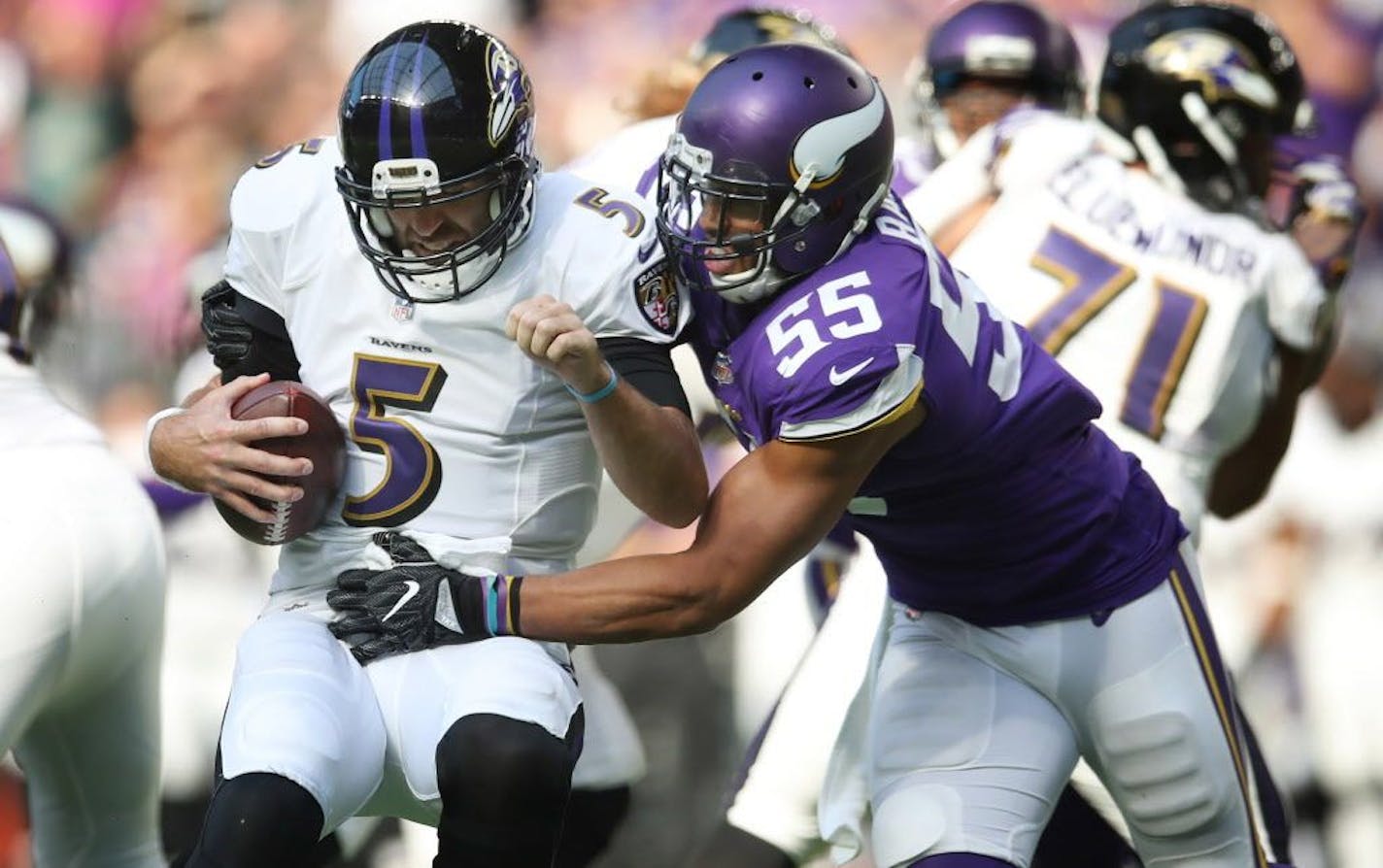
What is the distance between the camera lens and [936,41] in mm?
4656

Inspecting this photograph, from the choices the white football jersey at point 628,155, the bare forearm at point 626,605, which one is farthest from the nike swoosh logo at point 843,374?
the white football jersey at point 628,155

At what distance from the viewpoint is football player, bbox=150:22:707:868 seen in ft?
8.71

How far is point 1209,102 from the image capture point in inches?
160

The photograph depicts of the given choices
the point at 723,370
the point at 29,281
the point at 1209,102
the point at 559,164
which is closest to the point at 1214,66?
the point at 1209,102

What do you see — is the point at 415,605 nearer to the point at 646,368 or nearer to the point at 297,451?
the point at 297,451

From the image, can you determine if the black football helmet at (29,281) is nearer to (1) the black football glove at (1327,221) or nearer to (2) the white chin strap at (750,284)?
(2) the white chin strap at (750,284)

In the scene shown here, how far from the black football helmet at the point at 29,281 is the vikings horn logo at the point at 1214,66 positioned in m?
2.27

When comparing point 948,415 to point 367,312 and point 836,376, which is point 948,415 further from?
point 367,312

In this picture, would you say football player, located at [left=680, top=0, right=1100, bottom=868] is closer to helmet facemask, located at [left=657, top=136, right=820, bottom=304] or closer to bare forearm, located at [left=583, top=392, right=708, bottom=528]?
helmet facemask, located at [left=657, top=136, right=820, bottom=304]

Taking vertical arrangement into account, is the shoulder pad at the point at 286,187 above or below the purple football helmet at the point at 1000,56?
above

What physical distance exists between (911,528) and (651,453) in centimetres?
48

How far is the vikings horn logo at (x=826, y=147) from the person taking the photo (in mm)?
2773

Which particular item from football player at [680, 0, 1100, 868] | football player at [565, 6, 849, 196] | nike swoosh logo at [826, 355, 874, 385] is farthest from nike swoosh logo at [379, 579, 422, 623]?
football player at [565, 6, 849, 196]

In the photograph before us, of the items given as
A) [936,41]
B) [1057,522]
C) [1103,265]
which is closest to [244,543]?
[936,41]
